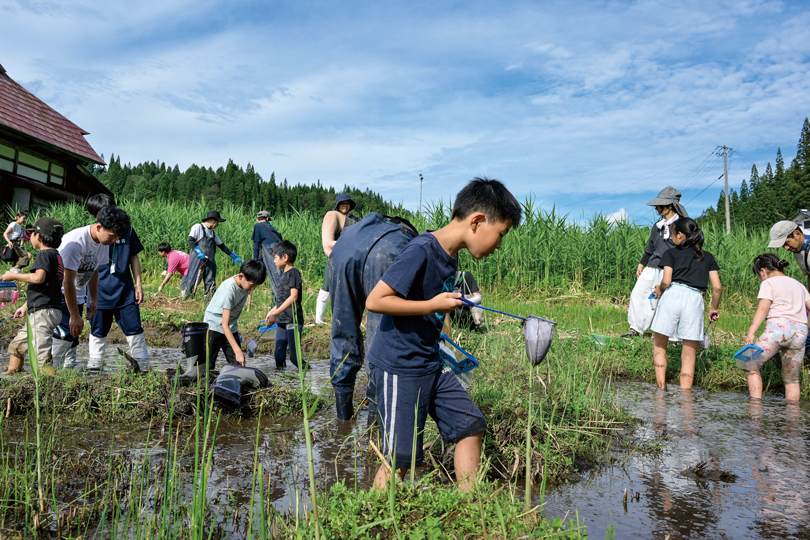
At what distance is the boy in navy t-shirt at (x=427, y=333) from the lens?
2.21 meters

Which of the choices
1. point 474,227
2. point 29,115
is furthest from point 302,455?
point 29,115

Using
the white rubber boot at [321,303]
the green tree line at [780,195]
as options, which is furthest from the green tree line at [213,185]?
the white rubber boot at [321,303]

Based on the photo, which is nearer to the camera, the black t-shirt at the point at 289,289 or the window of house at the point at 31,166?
the black t-shirt at the point at 289,289

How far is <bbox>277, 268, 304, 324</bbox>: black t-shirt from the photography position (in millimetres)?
5621

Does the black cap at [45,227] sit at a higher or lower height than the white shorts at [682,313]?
higher

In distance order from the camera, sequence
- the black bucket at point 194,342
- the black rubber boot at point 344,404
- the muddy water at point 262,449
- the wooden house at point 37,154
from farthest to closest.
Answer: the wooden house at point 37,154 → the black bucket at point 194,342 → the black rubber boot at point 344,404 → the muddy water at point 262,449

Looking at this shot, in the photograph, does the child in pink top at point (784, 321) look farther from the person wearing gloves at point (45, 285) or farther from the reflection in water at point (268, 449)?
the person wearing gloves at point (45, 285)

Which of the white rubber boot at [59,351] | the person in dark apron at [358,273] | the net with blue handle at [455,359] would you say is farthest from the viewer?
the white rubber boot at [59,351]

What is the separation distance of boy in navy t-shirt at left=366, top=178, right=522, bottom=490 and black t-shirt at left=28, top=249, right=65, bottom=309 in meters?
3.56

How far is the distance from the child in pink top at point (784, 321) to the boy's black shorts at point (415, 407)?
386 centimetres

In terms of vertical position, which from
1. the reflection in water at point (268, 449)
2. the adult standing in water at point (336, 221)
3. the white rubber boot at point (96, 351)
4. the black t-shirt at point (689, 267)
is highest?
the adult standing in water at point (336, 221)

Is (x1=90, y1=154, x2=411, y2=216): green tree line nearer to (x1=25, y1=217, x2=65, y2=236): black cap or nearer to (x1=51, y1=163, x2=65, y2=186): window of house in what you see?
(x1=51, y1=163, x2=65, y2=186): window of house

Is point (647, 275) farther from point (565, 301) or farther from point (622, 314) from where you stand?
point (565, 301)

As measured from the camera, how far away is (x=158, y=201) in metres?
17.7
